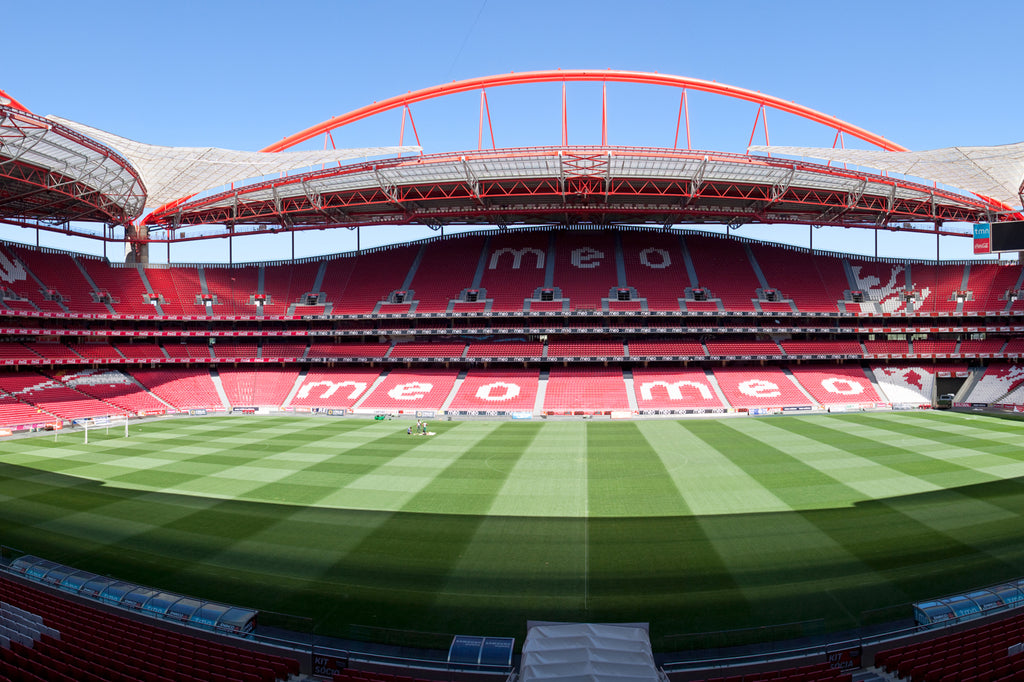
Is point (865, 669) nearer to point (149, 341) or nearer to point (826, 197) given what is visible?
point (826, 197)

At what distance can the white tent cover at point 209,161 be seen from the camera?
34844mm

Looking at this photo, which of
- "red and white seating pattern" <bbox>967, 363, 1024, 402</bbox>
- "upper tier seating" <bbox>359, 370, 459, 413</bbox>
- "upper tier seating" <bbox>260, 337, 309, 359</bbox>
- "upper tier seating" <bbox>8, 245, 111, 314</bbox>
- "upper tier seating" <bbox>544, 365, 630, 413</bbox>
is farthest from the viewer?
"upper tier seating" <bbox>260, 337, 309, 359</bbox>

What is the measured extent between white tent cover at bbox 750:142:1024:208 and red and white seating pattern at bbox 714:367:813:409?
17.0 metres

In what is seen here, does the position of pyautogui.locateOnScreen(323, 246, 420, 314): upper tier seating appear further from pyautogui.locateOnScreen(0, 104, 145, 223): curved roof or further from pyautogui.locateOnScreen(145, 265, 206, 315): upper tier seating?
pyautogui.locateOnScreen(0, 104, 145, 223): curved roof

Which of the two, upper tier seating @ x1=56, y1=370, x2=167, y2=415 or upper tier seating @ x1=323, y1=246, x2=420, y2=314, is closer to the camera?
upper tier seating @ x1=56, y1=370, x2=167, y2=415

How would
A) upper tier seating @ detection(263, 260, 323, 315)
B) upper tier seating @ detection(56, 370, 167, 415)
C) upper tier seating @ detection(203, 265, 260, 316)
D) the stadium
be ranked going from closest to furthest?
1. the stadium
2. upper tier seating @ detection(56, 370, 167, 415)
3. upper tier seating @ detection(203, 265, 260, 316)
4. upper tier seating @ detection(263, 260, 323, 315)

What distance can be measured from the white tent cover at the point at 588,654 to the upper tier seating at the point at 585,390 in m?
31.3

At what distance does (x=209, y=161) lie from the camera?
118 feet

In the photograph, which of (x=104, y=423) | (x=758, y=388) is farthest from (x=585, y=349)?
(x=104, y=423)

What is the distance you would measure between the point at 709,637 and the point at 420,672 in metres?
5.37

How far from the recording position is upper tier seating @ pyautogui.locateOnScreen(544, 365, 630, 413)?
39531 mm

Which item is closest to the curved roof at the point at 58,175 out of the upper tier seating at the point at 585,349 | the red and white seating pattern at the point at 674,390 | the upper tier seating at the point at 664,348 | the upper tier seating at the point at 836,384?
the upper tier seating at the point at 585,349

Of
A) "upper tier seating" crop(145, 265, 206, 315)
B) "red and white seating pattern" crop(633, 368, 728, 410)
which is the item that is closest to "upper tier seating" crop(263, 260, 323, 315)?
"upper tier seating" crop(145, 265, 206, 315)

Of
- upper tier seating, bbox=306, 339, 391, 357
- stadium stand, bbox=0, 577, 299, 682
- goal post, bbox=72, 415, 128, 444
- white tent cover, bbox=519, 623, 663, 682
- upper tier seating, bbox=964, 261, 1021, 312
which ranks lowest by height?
goal post, bbox=72, 415, 128, 444
